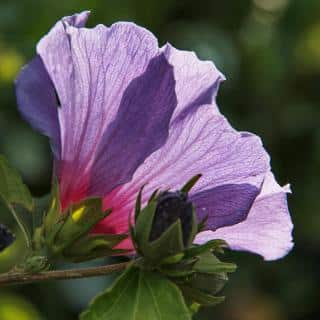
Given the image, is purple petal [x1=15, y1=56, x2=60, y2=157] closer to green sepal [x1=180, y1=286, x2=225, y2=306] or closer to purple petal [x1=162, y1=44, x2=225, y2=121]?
purple petal [x1=162, y1=44, x2=225, y2=121]

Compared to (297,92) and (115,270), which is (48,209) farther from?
(297,92)

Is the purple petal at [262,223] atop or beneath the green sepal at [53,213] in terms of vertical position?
beneath

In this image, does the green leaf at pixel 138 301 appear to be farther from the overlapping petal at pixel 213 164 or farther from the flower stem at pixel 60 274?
the overlapping petal at pixel 213 164

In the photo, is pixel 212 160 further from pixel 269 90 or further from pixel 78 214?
pixel 269 90

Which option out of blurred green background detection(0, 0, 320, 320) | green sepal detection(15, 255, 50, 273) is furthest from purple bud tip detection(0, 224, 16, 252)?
blurred green background detection(0, 0, 320, 320)

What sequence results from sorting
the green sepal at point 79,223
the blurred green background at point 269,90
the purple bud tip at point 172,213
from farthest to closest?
1. the blurred green background at point 269,90
2. the green sepal at point 79,223
3. the purple bud tip at point 172,213

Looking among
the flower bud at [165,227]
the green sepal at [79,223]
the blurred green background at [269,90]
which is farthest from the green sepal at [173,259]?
the blurred green background at [269,90]

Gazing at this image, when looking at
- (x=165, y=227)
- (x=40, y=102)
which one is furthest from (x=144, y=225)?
(x=40, y=102)
